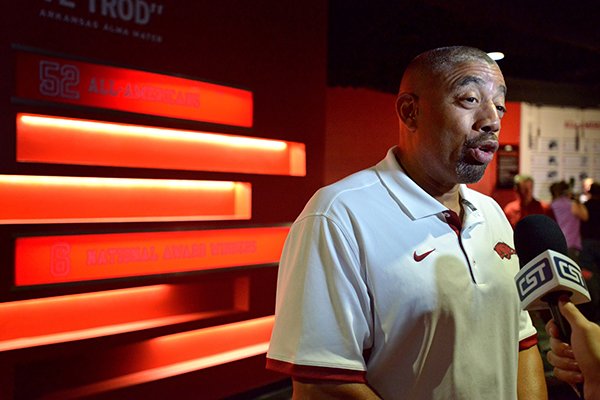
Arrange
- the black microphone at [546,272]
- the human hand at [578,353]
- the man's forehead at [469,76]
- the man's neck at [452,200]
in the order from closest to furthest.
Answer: the human hand at [578,353], the black microphone at [546,272], the man's forehead at [469,76], the man's neck at [452,200]

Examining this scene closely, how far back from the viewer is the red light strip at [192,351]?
10.8 ft

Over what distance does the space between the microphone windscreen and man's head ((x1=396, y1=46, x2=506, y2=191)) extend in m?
0.17

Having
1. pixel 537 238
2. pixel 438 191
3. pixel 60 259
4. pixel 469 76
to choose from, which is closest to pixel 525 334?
pixel 537 238

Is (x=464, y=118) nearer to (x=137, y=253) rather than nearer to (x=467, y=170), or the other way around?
(x=467, y=170)

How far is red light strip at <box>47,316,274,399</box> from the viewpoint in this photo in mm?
3278

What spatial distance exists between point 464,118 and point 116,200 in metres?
2.35

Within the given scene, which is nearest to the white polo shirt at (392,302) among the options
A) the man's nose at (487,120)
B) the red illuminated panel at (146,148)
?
the man's nose at (487,120)

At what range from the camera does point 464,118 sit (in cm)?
134

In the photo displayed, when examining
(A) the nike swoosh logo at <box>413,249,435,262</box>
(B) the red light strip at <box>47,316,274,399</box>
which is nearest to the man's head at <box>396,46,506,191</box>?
(A) the nike swoosh logo at <box>413,249,435,262</box>

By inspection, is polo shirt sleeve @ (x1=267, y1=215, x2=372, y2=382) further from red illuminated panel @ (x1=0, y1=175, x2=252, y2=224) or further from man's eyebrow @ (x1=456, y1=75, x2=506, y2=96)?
red illuminated panel @ (x1=0, y1=175, x2=252, y2=224)

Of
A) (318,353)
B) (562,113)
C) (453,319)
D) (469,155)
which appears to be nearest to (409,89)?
(469,155)

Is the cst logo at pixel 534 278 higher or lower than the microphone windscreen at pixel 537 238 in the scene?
lower

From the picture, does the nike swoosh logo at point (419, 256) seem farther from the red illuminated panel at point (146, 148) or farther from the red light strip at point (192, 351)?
the red light strip at point (192, 351)

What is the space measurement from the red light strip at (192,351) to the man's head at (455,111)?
100 inches
